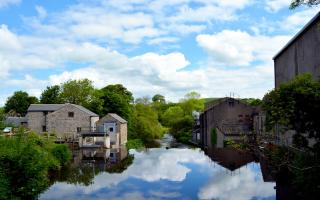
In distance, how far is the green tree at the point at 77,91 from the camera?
7531 centimetres

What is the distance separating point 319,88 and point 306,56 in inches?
431

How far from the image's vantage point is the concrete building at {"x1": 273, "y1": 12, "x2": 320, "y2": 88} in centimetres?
2344

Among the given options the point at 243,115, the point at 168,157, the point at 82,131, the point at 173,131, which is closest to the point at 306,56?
the point at 168,157

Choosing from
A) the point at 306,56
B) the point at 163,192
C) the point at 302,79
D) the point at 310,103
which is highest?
the point at 306,56

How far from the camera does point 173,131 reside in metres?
74.2

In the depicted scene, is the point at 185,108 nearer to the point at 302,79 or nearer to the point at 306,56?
the point at 306,56

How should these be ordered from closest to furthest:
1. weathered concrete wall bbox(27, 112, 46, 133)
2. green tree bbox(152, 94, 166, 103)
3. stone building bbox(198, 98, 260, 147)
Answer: stone building bbox(198, 98, 260, 147), weathered concrete wall bbox(27, 112, 46, 133), green tree bbox(152, 94, 166, 103)

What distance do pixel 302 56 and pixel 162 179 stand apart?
12.4 meters

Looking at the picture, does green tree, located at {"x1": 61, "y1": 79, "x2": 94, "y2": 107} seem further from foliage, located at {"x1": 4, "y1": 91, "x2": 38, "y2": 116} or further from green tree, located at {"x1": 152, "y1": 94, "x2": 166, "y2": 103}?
→ green tree, located at {"x1": 152, "y1": 94, "x2": 166, "y2": 103}

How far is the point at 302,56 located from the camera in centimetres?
2662

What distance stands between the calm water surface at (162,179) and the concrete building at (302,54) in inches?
302

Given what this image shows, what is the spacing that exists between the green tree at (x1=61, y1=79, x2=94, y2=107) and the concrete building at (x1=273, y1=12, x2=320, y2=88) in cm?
4709

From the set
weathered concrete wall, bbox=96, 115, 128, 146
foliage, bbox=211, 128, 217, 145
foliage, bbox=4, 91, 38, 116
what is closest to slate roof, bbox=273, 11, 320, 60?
foliage, bbox=211, 128, 217, 145

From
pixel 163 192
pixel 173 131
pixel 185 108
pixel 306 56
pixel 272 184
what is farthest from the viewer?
pixel 185 108
